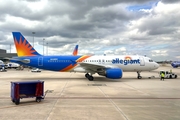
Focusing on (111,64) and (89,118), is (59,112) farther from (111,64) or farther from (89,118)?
(111,64)

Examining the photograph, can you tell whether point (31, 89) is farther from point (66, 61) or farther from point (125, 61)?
point (125, 61)

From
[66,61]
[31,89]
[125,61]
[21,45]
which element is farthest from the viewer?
[125,61]

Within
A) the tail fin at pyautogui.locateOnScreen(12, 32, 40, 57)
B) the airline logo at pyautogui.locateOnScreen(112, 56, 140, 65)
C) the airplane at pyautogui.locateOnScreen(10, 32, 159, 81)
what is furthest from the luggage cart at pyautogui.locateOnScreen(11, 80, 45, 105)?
the airline logo at pyautogui.locateOnScreen(112, 56, 140, 65)

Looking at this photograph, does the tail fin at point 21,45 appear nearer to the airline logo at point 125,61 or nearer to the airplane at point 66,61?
the airplane at point 66,61

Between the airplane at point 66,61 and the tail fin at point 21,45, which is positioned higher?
the tail fin at point 21,45

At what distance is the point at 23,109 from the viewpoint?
9.17m

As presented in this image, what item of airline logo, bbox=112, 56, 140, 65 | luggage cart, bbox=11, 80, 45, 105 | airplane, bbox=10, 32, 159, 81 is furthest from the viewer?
airline logo, bbox=112, 56, 140, 65

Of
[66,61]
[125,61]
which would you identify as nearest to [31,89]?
[66,61]

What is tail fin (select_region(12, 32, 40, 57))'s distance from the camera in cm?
2550

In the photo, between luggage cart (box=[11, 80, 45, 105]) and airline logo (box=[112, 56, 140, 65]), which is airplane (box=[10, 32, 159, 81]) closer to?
airline logo (box=[112, 56, 140, 65])

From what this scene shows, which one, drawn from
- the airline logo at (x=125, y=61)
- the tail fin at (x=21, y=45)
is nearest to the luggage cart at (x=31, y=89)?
the tail fin at (x=21, y=45)

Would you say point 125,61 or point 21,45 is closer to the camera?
point 21,45

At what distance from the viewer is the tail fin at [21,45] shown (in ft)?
83.7

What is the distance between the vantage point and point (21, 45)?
1013 inches
